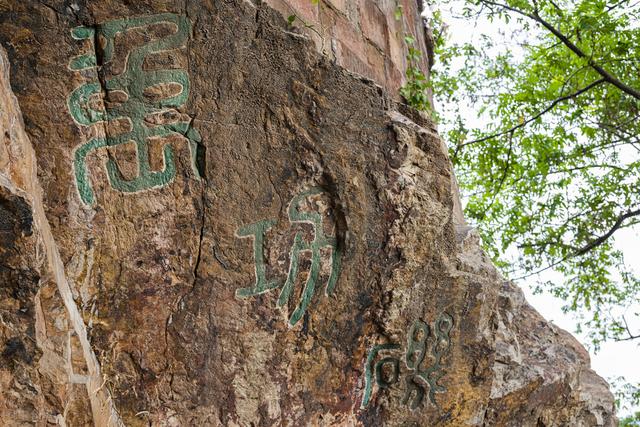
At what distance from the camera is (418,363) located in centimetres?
318

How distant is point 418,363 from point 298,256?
717 mm

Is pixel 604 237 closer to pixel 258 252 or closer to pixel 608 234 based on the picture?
pixel 608 234

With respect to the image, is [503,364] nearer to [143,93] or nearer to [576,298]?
[143,93]

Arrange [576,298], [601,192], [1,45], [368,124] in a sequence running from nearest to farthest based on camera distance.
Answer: [1,45], [368,124], [601,192], [576,298]

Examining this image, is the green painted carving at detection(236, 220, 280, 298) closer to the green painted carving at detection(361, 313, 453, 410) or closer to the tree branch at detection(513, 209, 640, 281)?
the green painted carving at detection(361, 313, 453, 410)

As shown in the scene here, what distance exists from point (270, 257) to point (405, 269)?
542mm

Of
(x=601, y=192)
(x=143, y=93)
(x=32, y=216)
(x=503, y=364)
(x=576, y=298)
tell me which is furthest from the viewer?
(x=576, y=298)

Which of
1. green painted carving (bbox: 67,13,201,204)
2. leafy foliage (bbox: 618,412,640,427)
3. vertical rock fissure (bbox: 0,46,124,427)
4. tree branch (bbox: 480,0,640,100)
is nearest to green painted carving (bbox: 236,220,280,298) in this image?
green painted carving (bbox: 67,13,201,204)

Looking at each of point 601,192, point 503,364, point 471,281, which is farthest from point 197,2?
point 601,192

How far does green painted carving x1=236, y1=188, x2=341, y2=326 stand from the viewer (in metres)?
2.76

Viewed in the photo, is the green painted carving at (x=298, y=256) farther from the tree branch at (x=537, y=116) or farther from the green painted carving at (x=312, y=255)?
the tree branch at (x=537, y=116)

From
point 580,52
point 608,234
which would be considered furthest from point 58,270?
point 608,234

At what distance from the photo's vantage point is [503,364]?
12.4 ft

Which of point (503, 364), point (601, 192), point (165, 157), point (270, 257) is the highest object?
point (601, 192)
